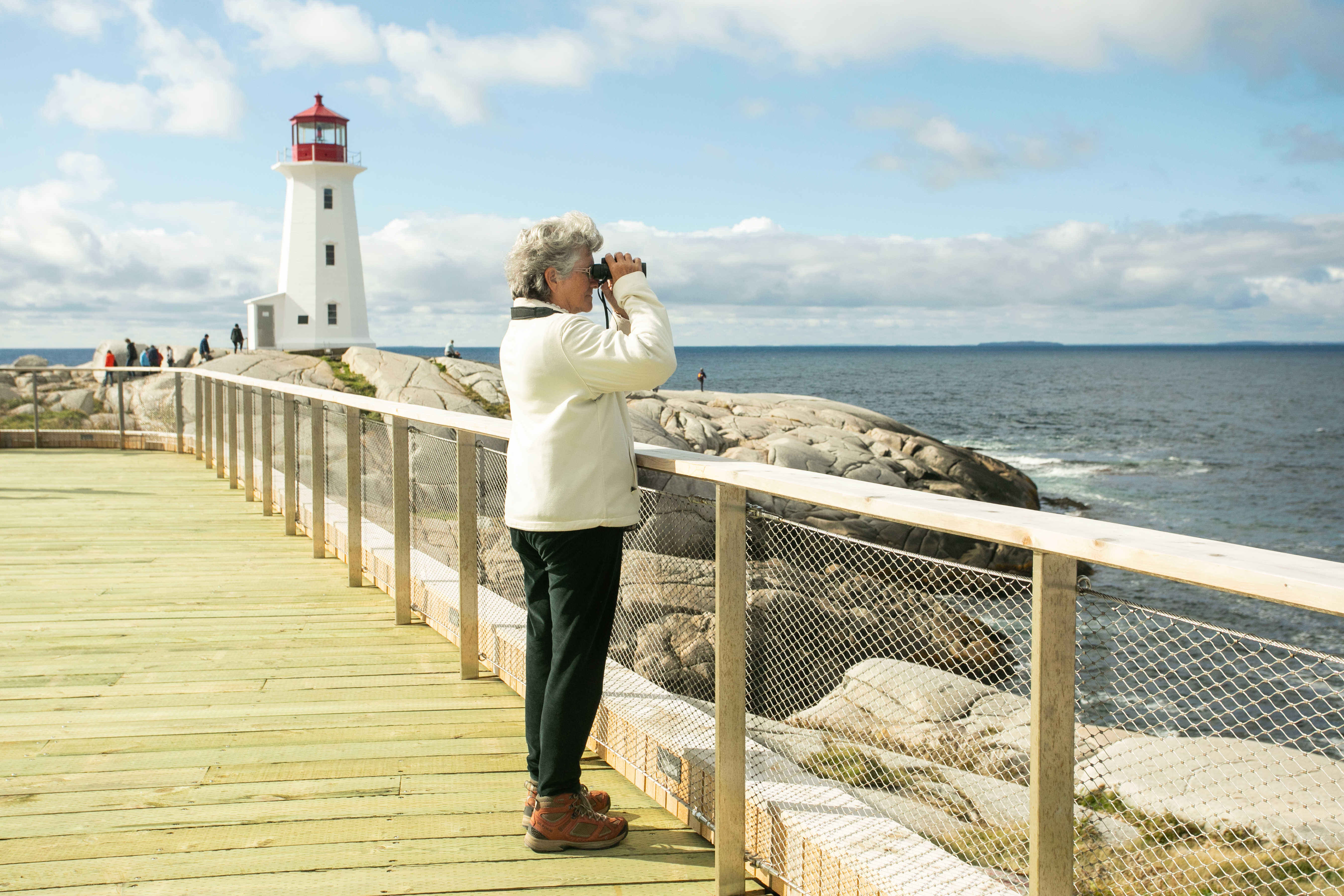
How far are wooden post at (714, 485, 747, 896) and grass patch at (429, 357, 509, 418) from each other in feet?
69.9

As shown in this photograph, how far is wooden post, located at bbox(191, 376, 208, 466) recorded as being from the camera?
13.3 meters

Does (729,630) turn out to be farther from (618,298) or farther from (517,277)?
(517,277)

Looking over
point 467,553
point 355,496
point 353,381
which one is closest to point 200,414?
point 355,496

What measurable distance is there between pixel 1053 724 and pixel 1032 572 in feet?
2.22

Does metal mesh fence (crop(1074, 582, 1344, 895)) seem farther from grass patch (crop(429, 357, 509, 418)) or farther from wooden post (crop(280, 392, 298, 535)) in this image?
grass patch (crop(429, 357, 509, 418))

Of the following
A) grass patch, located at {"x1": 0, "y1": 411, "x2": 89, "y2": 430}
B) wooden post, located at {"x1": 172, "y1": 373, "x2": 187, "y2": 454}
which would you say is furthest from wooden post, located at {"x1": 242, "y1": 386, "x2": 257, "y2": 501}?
grass patch, located at {"x1": 0, "y1": 411, "x2": 89, "y2": 430}

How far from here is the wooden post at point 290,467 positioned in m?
7.72

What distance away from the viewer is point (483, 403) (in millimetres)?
25094

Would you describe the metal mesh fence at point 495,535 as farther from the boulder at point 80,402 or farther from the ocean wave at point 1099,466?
the ocean wave at point 1099,466

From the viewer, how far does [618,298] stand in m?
2.77

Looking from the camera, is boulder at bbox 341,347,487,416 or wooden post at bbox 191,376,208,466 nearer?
wooden post at bbox 191,376,208,466

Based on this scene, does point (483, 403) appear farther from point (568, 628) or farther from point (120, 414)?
point (568, 628)

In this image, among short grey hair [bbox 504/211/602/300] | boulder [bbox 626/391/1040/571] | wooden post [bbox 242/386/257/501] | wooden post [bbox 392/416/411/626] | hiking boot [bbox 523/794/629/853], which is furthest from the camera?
boulder [bbox 626/391/1040/571]

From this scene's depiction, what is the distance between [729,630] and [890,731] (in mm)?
552
